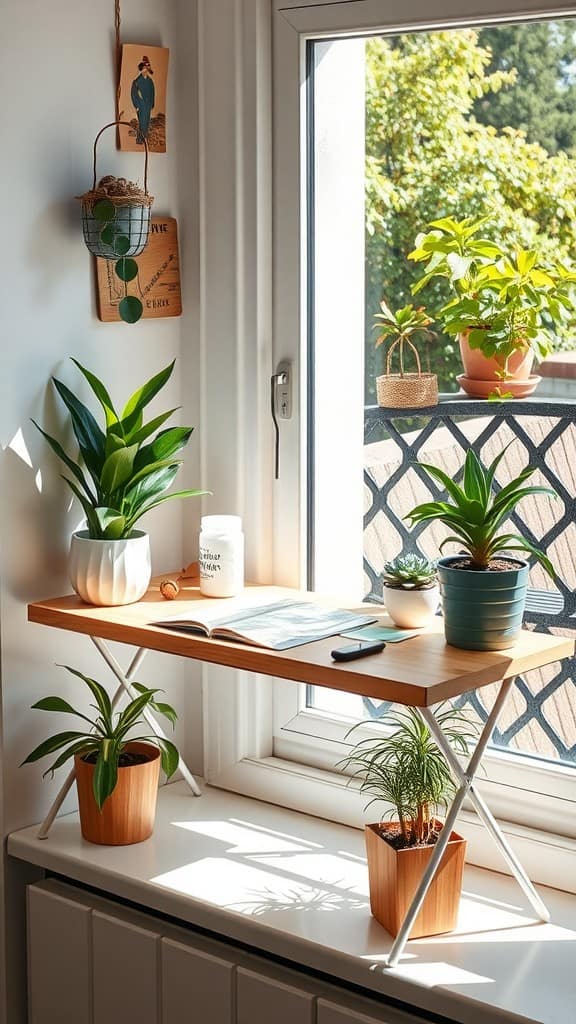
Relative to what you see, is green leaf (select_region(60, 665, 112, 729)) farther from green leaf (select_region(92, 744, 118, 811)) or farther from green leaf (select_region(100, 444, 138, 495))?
green leaf (select_region(100, 444, 138, 495))

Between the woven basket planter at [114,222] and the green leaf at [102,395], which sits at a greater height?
the woven basket planter at [114,222]

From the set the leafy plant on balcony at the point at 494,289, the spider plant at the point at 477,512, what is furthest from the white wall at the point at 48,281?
the spider plant at the point at 477,512

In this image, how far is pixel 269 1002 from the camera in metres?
1.97

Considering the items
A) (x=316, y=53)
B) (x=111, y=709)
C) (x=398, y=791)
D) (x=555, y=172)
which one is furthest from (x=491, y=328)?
(x=111, y=709)

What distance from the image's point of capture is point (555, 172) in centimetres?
206

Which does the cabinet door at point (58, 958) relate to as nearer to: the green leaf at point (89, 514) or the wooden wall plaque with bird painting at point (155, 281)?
the green leaf at point (89, 514)

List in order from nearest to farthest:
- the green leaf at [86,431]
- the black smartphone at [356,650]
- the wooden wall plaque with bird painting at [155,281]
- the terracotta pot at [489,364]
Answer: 1. the black smartphone at [356,650]
2. the terracotta pot at [489,364]
3. the green leaf at [86,431]
4. the wooden wall plaque with bird painting at [155,281]

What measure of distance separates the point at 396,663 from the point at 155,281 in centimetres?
97

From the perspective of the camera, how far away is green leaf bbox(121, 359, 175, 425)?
2301 mm

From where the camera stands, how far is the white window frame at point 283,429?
2.20m

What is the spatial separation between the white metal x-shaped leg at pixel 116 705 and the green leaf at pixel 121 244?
27.4 inches

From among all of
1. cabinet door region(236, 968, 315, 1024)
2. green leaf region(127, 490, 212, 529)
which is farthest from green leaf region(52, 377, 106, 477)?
cabinet door region(236, 968, 315, 1024)

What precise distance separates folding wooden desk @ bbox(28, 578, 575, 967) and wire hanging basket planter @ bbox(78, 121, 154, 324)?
A: 0.62 m

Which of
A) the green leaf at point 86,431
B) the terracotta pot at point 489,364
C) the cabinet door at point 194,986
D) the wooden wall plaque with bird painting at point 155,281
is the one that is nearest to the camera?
the cabinet door at point 194,986
